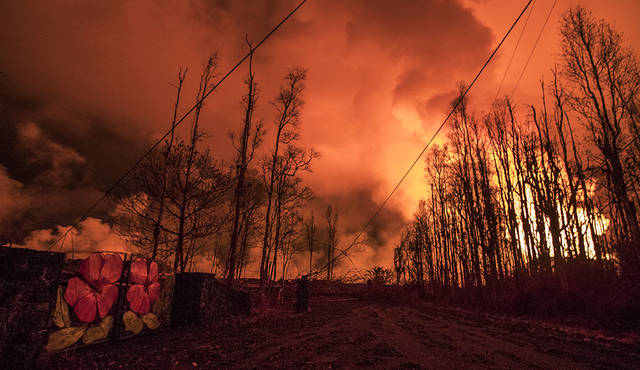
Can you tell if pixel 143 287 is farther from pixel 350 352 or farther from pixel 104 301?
pixel 350 352

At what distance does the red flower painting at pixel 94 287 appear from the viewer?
5.08 metres

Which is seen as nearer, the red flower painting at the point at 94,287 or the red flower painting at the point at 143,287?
the red flower painting at the point at 94,287

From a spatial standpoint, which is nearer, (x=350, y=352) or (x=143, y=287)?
(x=350, y=352)

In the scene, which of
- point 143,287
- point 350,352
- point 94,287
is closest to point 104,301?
point 94,287

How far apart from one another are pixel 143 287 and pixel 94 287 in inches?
57.7

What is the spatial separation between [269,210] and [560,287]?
14.5 metres

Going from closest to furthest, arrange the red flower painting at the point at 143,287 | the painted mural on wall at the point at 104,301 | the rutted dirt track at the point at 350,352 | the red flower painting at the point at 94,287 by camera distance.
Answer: the rutted dirt track at the point at 350,352 → the painted mural on wall at the point at 104,301 → the red flower painting at the point at 94,287 → the red flower painting at the point at 143,287

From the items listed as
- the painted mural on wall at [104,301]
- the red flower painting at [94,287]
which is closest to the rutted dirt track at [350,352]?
the painted mural on wall at [104,301]

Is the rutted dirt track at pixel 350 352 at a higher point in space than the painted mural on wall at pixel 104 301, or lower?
lower

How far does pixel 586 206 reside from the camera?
48.8 ft

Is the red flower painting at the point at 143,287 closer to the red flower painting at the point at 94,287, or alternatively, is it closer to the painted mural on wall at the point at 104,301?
the painted mural on wall at the point at 104,301

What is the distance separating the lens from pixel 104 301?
5668 millimetres

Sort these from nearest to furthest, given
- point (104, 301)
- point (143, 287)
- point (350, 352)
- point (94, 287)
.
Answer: point (350, 352) < point (94, 287) < point (104, 301) < point (143, 287)

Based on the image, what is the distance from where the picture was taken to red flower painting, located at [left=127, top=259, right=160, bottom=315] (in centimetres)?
652
